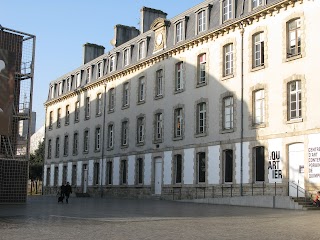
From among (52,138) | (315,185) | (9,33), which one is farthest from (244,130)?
(52,138)

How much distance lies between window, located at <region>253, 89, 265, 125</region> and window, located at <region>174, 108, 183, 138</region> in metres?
6.73

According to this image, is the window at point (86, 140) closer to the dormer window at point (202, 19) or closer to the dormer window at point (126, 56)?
the dormer window at point (126, 56)

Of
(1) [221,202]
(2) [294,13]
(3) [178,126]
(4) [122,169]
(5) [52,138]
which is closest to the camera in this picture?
(2) [294,13]

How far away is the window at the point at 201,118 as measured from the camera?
30609mm

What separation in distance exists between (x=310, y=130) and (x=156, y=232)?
47.1 feet

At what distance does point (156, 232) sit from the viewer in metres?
11.5

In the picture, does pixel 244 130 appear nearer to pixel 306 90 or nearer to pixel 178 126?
pixel 306 90

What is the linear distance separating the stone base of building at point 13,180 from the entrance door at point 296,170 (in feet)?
42.1

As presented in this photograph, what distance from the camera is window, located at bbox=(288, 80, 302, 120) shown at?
2472 cm

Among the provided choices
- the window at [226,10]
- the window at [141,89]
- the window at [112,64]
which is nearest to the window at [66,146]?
the window at [112,64]

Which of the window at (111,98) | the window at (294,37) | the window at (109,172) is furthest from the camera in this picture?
the window at (111,98)

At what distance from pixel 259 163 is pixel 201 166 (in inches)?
192

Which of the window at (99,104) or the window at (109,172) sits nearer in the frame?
the window at (109,172)

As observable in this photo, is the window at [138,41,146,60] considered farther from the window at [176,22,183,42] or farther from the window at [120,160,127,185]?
the window at [120,160,127,185]
